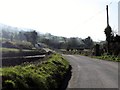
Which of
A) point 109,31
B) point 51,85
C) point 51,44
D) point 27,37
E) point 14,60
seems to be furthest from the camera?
point 51,44

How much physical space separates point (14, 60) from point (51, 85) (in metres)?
24.7

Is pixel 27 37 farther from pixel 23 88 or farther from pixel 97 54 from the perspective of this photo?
pixel 23 88

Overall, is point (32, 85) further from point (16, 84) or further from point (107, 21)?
point (107, 21)

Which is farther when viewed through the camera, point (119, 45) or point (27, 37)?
point (27, 37)

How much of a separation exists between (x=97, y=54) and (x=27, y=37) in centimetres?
9441

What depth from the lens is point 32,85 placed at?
1073 centimetres

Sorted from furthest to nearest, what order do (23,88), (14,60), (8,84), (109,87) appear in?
(14,60) < (109,87) < (23,88) < (8,84)

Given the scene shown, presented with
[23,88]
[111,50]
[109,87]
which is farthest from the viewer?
[111,50]

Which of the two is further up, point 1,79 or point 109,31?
point 109,31

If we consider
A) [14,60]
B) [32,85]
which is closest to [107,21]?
[14,60]

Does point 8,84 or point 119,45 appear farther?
point 119,45

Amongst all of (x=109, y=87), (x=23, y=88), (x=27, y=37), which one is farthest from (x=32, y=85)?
(x=27, y=37)

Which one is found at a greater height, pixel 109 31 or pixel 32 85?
pixel 109 31

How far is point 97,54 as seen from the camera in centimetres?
6150
